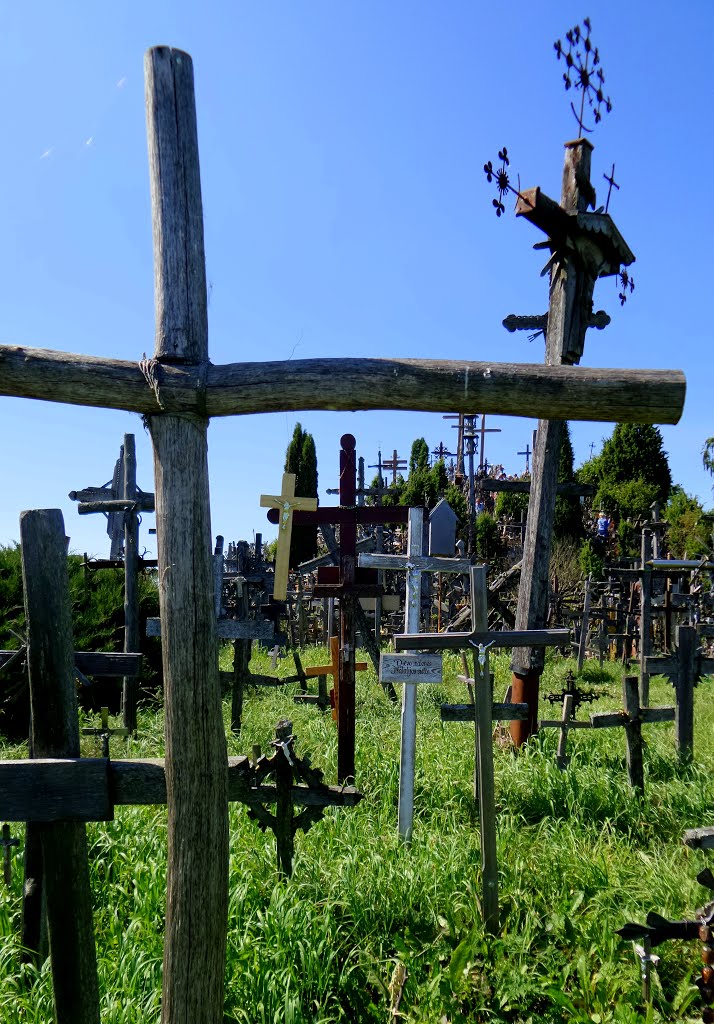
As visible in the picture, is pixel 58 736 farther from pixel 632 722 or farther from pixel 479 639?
pixel 632 722

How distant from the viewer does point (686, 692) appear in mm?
7195

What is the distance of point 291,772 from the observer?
14.8ft

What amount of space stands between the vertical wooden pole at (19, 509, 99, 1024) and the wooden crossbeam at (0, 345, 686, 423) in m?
0.54

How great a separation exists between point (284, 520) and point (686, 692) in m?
4.82

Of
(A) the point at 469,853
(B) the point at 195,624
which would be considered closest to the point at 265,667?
(A) the point at 469,853

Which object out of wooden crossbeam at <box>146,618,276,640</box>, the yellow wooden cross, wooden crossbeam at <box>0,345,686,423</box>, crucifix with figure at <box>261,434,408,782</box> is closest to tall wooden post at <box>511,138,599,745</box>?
crucifix with figure at <box>261,434,408,782</box>

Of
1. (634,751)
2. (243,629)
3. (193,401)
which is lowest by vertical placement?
(634,751)

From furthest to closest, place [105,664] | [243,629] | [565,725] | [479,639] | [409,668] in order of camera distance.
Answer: [243,629] < [565,725] < [409,668] < [105,664] < [479,639]

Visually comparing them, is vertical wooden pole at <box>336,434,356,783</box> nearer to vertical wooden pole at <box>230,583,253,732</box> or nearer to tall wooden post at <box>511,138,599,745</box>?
tall wooden post at <box>511,138,599,745</box>

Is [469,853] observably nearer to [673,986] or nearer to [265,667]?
[673,986]

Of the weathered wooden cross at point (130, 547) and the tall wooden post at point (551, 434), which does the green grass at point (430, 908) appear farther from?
the weathered wooden cross at point (130, 547)

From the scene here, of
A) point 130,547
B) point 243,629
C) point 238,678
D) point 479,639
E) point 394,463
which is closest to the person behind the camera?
point 479,639

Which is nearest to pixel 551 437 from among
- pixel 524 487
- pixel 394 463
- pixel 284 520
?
pixel 524 487

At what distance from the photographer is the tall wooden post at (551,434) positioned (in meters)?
7.18
